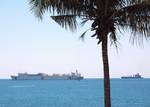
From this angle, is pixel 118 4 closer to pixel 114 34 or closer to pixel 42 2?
pixel 114 34

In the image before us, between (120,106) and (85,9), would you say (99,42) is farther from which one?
(120,106)

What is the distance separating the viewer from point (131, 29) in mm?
13641

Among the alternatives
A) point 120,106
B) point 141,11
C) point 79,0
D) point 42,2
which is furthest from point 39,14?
point 120,106

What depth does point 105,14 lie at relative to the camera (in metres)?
12.9

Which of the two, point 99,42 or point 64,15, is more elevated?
point 64,15

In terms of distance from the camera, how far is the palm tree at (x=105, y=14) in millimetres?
12836

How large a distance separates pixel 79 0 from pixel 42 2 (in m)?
1.13

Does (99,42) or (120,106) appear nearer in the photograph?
(99,42)

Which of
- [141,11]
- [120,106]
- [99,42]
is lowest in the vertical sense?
[120,106]

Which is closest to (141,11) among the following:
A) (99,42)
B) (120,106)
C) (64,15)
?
(99,42)

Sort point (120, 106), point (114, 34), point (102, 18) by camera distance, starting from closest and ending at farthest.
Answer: point (102, 18) < point (114, 34) < point (120, 106)

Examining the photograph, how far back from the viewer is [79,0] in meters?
13.3

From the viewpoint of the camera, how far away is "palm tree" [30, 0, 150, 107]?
12.8 meters

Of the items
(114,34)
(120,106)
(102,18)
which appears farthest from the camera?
(120,106)
